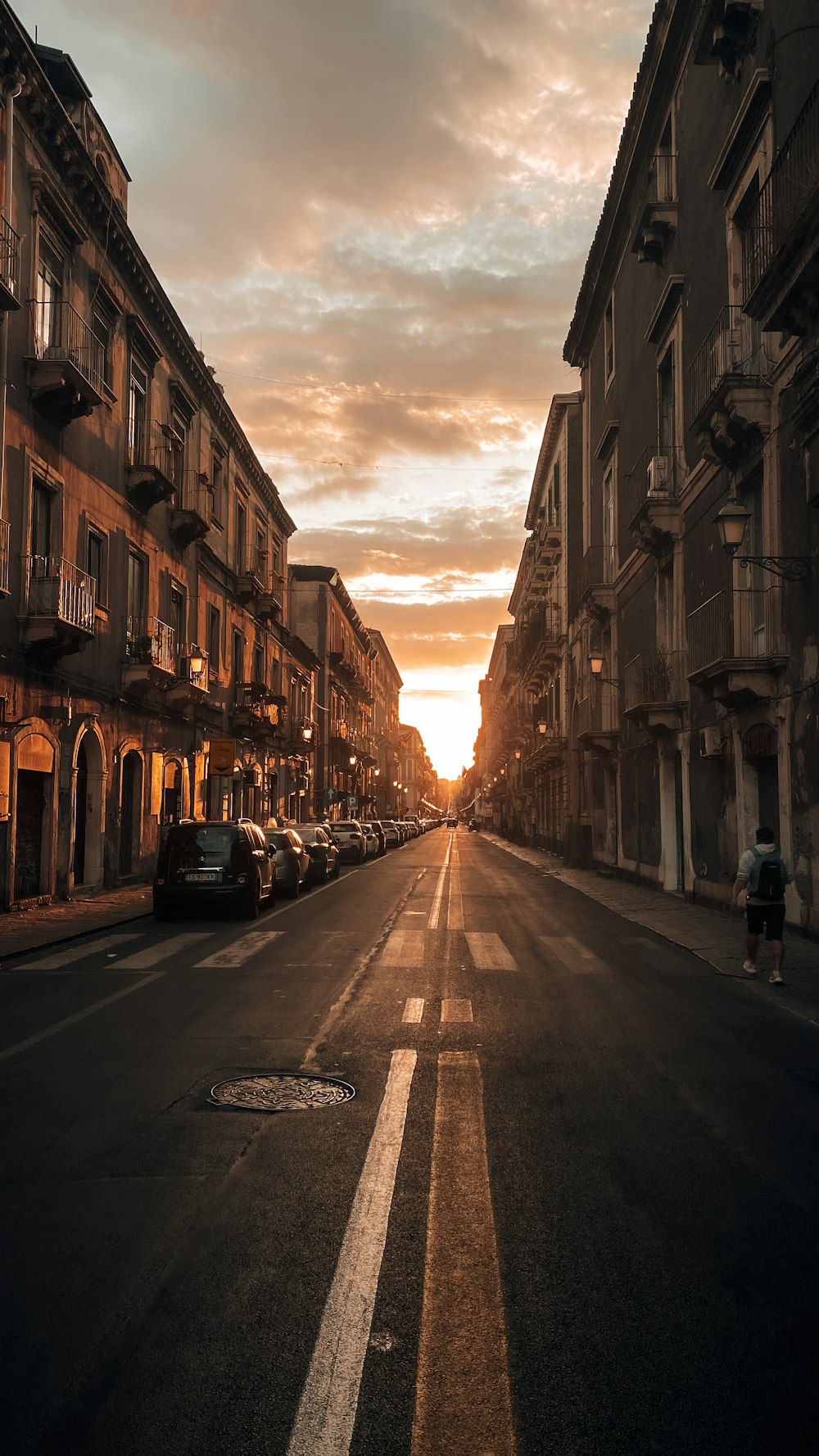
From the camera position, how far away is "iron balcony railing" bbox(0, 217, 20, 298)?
16.8 m

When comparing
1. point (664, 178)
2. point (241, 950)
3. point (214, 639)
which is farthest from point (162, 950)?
point (214, 639)

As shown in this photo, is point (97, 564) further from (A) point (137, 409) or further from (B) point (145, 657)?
(A) point (137, 409)

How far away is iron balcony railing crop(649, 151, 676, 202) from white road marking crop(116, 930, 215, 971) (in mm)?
17125

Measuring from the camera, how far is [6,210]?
17516mm

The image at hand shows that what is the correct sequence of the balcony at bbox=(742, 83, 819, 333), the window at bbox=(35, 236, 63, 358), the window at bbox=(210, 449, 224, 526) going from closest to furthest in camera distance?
1. the balcony at bbox=(742, 83, 819, 333)
2. the window at bbox=(35, 236, 63, 358)
3. the window at bbox=(210, 449, 224, 526)

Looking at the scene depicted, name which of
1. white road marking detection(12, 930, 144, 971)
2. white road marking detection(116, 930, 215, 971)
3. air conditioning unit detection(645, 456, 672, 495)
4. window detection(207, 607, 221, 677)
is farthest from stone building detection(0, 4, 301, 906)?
air conditioning unit detection(645, 456, 672, 495)

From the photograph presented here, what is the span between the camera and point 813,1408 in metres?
3.11

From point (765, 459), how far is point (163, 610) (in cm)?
1655

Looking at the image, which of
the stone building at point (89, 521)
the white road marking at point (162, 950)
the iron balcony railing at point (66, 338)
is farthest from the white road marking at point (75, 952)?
the iron balcony railing at point (66, 338)

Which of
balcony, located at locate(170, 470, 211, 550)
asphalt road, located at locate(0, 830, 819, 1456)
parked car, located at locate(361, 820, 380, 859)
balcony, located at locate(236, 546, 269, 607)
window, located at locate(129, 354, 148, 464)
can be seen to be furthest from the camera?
parked car, located at locate(361, 820, 380, 859)

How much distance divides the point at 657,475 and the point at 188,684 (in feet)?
39.4

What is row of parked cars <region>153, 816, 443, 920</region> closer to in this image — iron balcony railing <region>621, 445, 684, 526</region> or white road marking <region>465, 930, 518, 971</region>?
white road marking <region>465, 930, 518, 971</region>

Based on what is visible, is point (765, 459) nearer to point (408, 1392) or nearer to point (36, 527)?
point (36, 527)

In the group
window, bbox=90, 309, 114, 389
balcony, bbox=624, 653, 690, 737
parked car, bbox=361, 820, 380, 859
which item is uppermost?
window, bbox=90, 309, 114, 389
